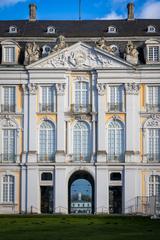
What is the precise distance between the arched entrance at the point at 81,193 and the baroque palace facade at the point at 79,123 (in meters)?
0.18

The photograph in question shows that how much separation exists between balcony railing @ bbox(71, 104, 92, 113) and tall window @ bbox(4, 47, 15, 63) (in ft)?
21.4

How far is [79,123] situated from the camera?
61.9 metres

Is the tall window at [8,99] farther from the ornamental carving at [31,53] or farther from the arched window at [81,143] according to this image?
the arched window at [81,143]

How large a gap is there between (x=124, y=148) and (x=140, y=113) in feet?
10.7

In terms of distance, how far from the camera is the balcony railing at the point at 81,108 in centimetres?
6199

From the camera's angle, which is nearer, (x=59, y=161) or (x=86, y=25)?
(x=59, y=161)

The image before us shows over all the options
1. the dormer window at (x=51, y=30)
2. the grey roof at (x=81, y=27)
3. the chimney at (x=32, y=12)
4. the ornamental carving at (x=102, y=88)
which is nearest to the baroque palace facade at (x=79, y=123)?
the ornamental carving at (x=102, y=88)

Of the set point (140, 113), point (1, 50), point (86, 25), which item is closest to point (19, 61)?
point (1, 50)

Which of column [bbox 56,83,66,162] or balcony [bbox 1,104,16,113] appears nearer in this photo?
column [bbox 56,83,66,162]

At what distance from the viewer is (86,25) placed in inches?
2598

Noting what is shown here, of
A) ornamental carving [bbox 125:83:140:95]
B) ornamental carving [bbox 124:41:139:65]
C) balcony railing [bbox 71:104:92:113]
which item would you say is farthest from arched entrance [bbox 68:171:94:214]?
ornamental carving [bbox 124:41:139:65]

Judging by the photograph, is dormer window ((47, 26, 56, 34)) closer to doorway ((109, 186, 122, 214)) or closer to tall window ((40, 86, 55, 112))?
tall window ((40, 86, 55, 112))

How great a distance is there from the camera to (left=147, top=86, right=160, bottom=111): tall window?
61938mm

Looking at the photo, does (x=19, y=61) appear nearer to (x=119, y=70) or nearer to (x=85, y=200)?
(x=119, y=70)
